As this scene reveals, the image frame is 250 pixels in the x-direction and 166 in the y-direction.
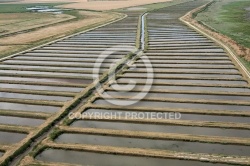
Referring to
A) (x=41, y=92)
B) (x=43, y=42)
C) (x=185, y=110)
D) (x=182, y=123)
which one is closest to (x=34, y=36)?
(x=43, y=42)

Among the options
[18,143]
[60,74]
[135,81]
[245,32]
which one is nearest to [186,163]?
[18,143]

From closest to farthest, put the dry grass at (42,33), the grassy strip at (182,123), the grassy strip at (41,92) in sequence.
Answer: the grassy strip at (182,123) < the grassy strip at (41,92) < the dry grass at (42,33)

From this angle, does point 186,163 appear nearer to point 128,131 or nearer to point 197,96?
point 128,131

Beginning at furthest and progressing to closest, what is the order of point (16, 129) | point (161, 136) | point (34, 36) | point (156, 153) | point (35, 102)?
1. point (34, 36)
2. point (35, 102)
3. point (16, 129)
4. point (161, 136)
5. point (156, 153)

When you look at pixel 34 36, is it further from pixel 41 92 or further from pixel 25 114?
pixel 25 114

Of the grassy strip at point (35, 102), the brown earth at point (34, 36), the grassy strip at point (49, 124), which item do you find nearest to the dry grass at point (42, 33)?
the brown earth at point (34, 36)

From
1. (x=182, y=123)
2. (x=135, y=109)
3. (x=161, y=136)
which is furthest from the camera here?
(x=135, y=109)

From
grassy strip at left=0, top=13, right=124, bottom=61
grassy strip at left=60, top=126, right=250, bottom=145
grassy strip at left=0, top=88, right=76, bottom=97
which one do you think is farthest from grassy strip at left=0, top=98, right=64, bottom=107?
grassy strip at left=0, top=13, right=124, bottom=61

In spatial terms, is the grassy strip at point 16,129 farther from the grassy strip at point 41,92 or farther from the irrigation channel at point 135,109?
the grassy strip at point 41,92
